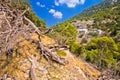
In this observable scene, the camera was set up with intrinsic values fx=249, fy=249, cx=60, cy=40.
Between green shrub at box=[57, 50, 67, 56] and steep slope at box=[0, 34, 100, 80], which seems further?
green shrub at box=[57, 50, 67, 56]

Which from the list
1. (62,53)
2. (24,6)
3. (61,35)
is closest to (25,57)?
(62,53)

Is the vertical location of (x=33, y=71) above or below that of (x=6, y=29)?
below

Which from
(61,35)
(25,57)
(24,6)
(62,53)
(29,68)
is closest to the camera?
(29,68)

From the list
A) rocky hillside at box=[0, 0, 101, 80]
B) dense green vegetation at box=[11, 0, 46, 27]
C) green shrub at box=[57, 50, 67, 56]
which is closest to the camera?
rocky hillside at box=[0, 0, 101, 80]

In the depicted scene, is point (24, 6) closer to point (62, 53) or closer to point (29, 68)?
point (62, 53)

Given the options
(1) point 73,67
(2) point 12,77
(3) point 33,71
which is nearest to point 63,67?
(1) point 73,67

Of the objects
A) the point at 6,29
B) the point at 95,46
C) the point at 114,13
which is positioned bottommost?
the point at 95,46

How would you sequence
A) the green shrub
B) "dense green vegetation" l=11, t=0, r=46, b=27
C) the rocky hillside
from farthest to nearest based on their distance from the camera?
"dense green vegetation" l=11, t=0, r=46, b=27 → the green shrub → the rocky hillside

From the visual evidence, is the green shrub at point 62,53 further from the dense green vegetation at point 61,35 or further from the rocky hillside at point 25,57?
the dense green vegetation at point 61,35

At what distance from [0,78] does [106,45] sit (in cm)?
4656

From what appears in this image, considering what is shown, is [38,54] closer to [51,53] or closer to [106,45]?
[51,53]

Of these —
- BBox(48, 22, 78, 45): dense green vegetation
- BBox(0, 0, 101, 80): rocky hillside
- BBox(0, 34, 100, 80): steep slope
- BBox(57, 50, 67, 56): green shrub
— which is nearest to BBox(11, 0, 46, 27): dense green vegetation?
BBox(0, 0, 101, 80): rocky hillside

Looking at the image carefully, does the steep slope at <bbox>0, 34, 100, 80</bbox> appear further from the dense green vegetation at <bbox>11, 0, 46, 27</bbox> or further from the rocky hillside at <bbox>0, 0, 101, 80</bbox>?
the dense green vegetation at <bbox>11, 0, 46, 27</bbox>

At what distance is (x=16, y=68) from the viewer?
820 cm
